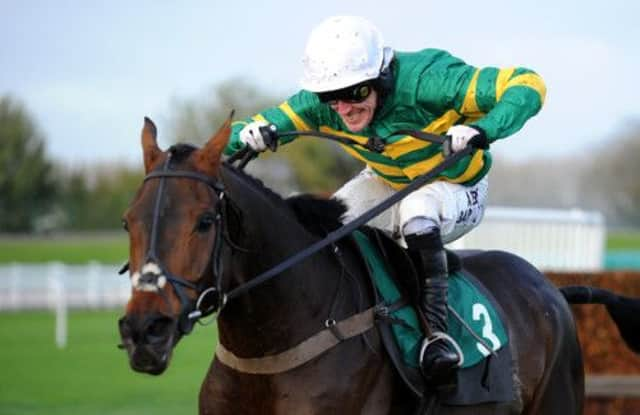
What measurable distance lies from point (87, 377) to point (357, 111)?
11.0 meters

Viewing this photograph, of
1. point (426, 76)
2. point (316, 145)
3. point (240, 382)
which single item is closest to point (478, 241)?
point (426, 76)

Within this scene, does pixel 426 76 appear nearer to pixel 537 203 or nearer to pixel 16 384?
pixel 16 384

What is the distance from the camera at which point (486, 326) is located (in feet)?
17.0

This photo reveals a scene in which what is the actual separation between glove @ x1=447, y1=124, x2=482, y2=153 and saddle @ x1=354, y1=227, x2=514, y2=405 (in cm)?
52

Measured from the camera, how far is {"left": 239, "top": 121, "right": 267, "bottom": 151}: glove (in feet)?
16.5

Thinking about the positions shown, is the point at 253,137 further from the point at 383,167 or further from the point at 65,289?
the point at 65,289

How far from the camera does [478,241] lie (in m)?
11.0

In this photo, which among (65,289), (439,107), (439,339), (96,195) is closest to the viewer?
(439,339)

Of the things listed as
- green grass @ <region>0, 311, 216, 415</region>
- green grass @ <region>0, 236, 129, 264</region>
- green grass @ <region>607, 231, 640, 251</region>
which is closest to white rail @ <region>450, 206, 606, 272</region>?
green grass @ <region>0, 311, 216, 415</region>

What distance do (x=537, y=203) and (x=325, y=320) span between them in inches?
1973

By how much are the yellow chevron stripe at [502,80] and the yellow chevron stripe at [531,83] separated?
19 millimetres

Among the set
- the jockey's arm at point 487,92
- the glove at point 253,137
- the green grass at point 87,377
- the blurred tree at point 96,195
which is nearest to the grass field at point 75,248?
the blurred tree at point 96,195

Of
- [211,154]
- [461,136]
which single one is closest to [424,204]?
[461,136]

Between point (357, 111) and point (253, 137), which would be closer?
point (357, 111)
